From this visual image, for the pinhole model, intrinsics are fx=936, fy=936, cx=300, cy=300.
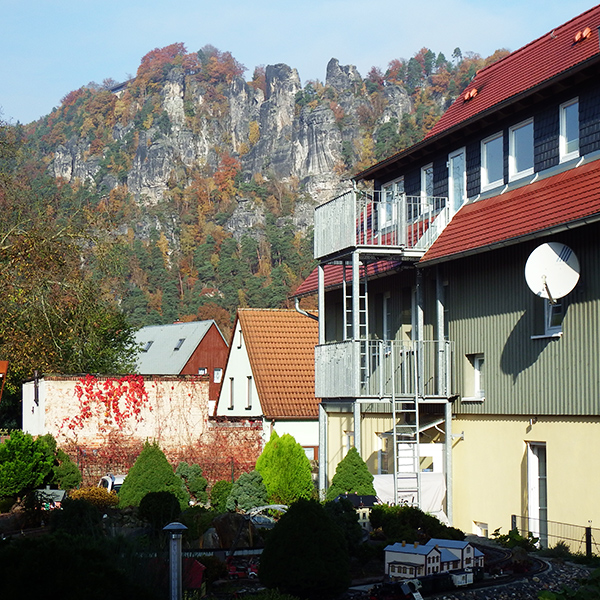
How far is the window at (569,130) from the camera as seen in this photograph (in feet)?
56.6

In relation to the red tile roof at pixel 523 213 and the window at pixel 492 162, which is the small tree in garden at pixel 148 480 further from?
the window at pixel 492 162

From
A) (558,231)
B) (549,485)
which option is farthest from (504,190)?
Result: (549,485)

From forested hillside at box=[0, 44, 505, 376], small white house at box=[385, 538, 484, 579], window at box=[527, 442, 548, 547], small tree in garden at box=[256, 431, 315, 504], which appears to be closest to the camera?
small white house at box=[385, 538, 484, 579]

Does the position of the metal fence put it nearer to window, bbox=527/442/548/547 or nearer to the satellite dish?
window, bbox=527/442/548/547

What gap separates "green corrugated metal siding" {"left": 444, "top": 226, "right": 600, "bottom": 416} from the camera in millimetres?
15797

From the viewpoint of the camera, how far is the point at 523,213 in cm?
1747

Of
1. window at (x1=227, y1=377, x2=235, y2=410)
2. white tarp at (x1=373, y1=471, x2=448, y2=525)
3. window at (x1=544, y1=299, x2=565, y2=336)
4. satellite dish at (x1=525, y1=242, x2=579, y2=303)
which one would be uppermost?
satellite dish at (x1=525, y1=242, x2=579, y2=303)

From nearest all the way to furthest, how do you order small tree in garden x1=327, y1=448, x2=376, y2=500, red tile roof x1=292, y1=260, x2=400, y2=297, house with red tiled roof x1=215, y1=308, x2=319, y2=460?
small tree in garden x1=327, y1=448, x2=376, y2=500 → red tile roof x1=292, y1=260, x2=400, y2=297 → house with red tiled roof x1=215, y1=308, x2=319, y2=460

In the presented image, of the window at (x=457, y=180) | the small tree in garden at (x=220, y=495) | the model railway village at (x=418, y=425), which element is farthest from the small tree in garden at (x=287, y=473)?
the window at (x=457, y=180)

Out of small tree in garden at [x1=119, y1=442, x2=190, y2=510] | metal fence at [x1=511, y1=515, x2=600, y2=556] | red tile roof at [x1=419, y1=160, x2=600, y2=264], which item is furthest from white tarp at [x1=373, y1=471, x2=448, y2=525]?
red tile roof at [x1=419, y1=160, x2=600, y2=264]

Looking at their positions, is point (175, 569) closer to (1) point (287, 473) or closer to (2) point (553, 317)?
(2) point (553, 317)

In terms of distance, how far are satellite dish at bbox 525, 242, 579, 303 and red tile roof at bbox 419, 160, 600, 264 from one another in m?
0.42

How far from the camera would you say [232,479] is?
91.7 feet

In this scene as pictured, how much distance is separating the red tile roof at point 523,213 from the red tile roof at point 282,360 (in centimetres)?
1309
